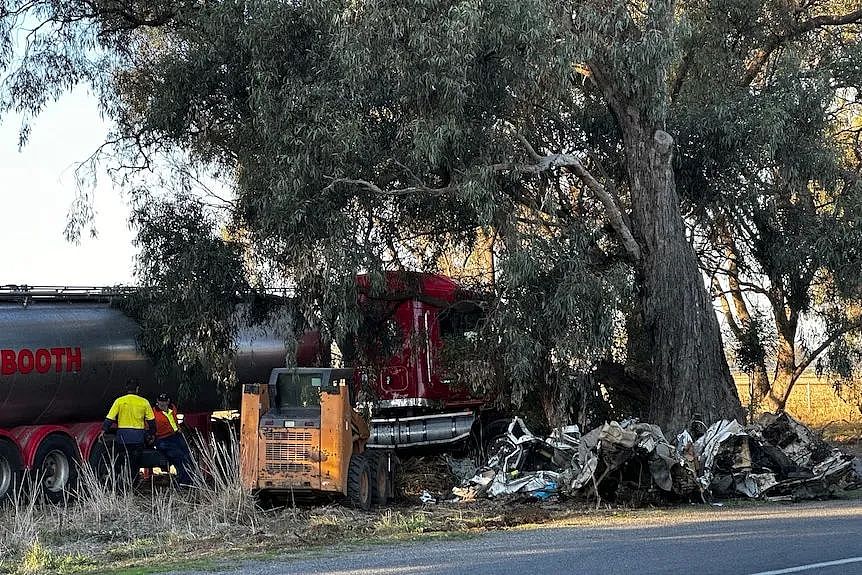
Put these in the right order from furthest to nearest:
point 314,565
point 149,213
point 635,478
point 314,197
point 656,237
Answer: point 149,213 → point 656,237 → point 314,197 → point 635,478 → point 314,565

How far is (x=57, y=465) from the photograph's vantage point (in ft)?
58.1

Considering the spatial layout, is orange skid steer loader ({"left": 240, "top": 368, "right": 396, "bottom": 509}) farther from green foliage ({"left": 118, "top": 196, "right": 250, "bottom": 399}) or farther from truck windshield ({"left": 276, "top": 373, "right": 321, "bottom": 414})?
green foliage ({"left": 118, "top": 196, "right": 250, "bottom": 399})

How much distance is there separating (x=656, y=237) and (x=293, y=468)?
7531 mm

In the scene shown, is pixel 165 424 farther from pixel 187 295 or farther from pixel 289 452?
pixel 289 452

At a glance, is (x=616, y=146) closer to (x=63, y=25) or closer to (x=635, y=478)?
(x=635, y=478)

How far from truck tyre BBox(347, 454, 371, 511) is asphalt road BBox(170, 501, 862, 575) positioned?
252 centimetres

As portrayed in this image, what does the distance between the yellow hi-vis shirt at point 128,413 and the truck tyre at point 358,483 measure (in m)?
3.53

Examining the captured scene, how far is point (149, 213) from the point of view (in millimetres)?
20250

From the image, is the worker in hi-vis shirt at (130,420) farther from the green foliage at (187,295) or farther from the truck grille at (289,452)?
the truck grille at (289,452)

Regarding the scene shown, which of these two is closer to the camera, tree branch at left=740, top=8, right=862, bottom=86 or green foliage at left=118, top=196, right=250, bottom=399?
green foliage at left=118, top=196, right=250, bottom=399

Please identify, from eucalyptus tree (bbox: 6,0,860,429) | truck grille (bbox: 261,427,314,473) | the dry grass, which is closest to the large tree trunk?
eucalyptus tree (bbox: 6,0,860,429)

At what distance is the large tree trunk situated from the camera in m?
18.5

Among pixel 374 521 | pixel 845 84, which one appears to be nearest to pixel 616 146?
pixel 845 84

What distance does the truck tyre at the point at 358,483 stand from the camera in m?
15.2
